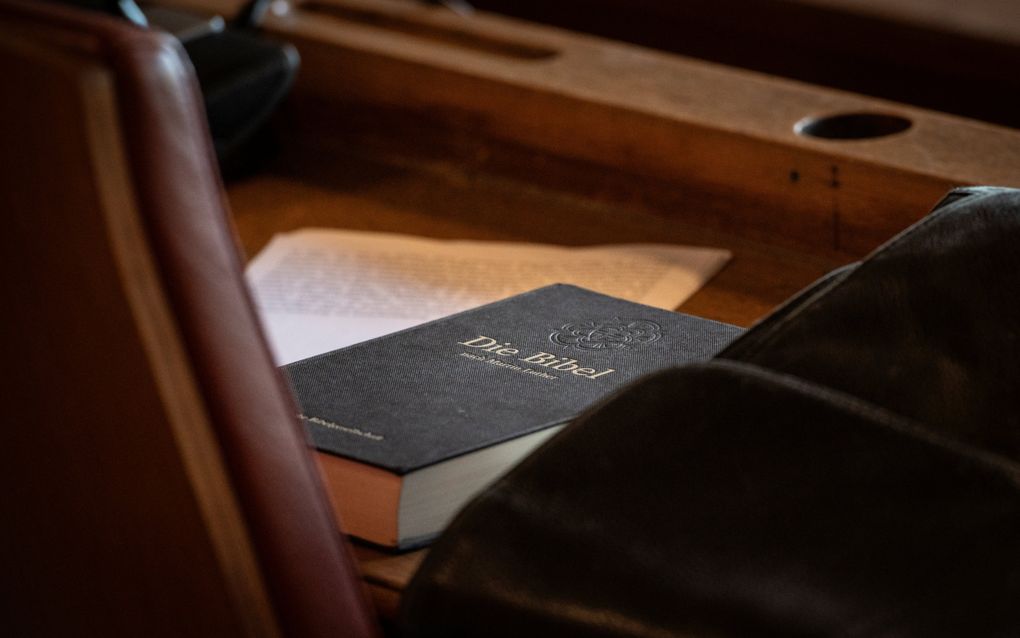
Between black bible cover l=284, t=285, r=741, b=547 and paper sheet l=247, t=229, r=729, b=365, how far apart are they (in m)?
0.18

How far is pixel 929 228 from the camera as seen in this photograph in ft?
2.24

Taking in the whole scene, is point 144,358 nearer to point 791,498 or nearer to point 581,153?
point 791,498

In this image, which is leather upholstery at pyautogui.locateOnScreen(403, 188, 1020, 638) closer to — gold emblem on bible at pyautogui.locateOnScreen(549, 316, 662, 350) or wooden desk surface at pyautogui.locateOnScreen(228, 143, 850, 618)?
gold emblem on bible at pyautogui.locateOnScreen(549, 316, 662, 350)

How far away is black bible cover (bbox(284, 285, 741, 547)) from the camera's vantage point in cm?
65

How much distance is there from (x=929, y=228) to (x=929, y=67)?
1017 millimetres

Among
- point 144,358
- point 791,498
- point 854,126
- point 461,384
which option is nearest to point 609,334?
point 461,384

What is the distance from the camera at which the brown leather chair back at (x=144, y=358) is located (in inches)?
18.1

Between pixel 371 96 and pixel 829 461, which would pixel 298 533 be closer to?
pixel 829 461

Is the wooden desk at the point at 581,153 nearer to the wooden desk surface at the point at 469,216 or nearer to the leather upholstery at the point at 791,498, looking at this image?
the wooden desk surface at the point at 469,216

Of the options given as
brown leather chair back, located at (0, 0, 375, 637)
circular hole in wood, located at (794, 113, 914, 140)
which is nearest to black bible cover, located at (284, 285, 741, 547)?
brown leather chair back, located at (0, 0, 375, 637)

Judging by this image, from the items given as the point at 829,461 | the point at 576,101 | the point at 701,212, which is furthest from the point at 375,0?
the point at 829,461

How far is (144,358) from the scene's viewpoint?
Answer: 472 millimetres

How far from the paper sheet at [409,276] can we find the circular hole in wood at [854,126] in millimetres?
148

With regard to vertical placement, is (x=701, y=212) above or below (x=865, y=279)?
below
